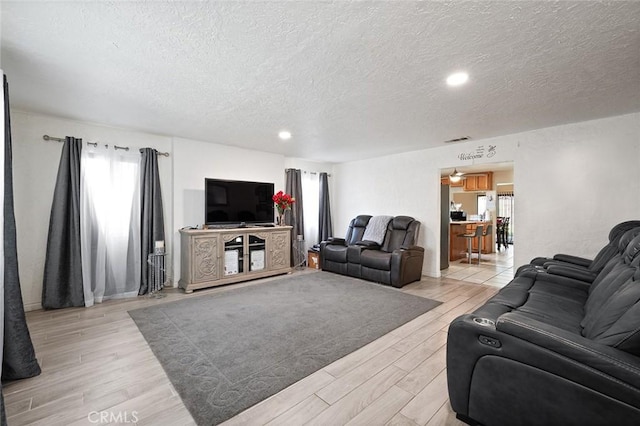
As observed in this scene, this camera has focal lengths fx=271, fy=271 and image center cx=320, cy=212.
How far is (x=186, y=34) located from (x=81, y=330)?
2974mm

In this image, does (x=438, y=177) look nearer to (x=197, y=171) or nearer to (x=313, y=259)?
(x=313, y=259)

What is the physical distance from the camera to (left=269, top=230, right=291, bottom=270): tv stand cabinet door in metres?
4.88

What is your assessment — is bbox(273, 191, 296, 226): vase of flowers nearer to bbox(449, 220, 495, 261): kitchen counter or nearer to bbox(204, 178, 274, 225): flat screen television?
bbox(204, 178, 274, 225): flat screen television

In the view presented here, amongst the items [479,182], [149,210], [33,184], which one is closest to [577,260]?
[479,182]

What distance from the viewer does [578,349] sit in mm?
1188

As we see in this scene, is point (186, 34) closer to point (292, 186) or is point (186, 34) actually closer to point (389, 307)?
point (389, 307)

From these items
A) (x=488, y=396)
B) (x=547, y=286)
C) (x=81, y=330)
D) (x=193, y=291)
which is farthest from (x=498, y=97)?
(x=81, y=330)

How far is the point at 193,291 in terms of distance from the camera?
402 centimetres

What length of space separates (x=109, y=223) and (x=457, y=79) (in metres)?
4.48

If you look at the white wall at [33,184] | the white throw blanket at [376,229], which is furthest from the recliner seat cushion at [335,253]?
the white wall at [33,184]

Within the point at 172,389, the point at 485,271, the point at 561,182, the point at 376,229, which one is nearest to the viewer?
the point at 172,389

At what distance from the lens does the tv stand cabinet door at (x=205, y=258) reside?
4.02m

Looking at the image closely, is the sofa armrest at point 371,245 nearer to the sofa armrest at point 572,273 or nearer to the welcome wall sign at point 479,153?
the welcome wall sign at point 479,153

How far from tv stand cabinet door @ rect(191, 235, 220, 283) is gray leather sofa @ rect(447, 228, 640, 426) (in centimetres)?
354
